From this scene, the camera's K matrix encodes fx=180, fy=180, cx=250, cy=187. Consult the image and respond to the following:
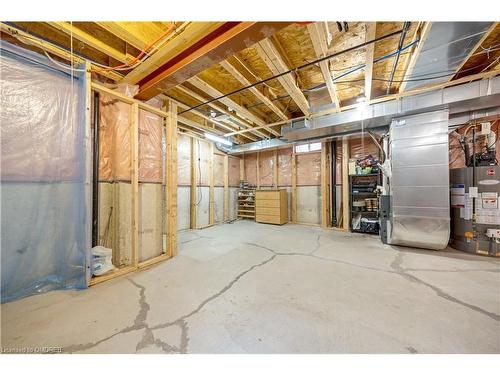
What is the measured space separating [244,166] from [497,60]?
5.76 m

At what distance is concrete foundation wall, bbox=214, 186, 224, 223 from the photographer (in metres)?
5.72

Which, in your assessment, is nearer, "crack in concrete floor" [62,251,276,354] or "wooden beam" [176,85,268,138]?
"crack in concrete floor" [62,251,276,354]

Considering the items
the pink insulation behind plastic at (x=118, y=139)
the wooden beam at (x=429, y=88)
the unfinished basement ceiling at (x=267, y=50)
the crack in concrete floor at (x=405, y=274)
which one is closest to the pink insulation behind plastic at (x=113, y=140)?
the pink insulation behind plastic at (x=118, y=139)

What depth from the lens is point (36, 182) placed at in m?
1.79

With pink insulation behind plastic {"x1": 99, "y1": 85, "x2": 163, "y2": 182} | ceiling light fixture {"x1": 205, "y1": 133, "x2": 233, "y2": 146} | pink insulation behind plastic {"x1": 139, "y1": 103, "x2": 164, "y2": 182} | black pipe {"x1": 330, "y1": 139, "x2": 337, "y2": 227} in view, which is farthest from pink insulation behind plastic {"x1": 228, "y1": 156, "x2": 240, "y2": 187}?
pink insulation behind plastic {"x1": 99, "y1": 85, "x2": 163, "y2": 182}

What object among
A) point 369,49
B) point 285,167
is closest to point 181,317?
point 369,49

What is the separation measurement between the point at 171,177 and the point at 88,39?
1.72 meters

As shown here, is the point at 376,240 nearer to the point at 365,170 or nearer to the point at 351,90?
the point at 365,170

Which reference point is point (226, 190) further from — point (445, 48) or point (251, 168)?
point (445, 48)

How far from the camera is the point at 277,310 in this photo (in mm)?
1545

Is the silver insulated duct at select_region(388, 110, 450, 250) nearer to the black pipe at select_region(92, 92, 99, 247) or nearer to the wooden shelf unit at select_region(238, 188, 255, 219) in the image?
the wooden shelf unit at select_region(238, 188, 255, 219)

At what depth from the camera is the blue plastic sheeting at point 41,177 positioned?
165cm

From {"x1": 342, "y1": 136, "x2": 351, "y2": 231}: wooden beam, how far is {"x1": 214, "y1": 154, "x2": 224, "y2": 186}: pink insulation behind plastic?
11.9 feet
